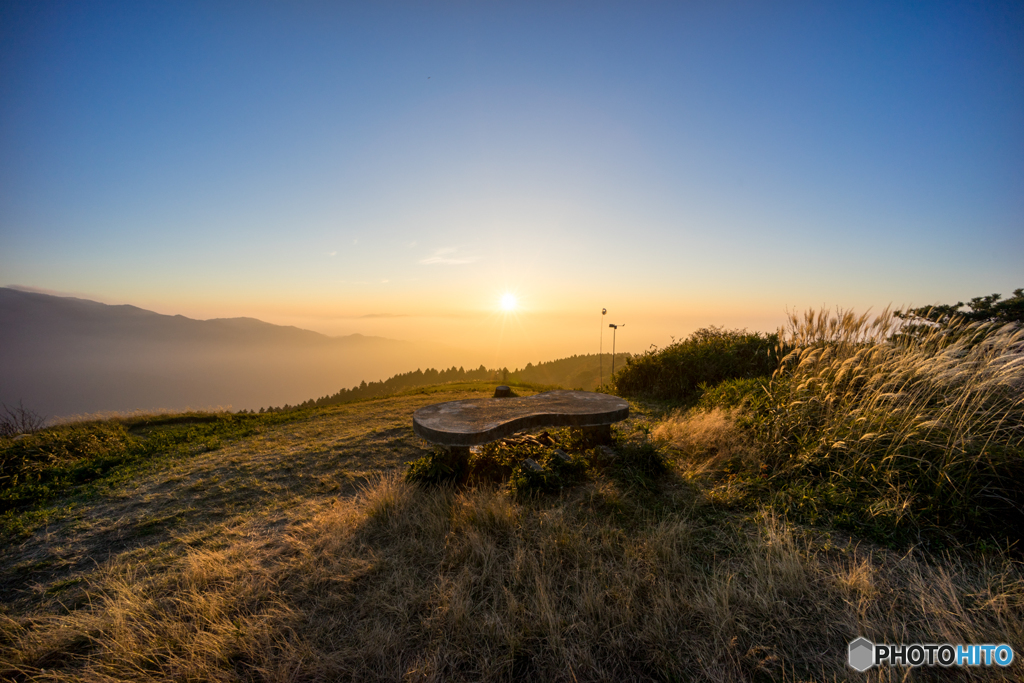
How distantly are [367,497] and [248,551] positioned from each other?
111 centimetres

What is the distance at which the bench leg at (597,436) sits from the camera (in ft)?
17.3

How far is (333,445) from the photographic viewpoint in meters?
6.62

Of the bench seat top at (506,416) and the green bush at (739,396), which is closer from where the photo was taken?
the bench seat top at (506,416)

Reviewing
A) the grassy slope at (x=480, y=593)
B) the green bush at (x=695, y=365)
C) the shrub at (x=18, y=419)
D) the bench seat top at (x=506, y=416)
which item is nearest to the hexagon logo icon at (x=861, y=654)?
the grassy slope at (x=480, y=593)

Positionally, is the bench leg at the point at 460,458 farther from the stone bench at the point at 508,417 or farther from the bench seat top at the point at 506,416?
the bench seat top at the point at 506,416

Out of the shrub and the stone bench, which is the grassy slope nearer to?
the stone bench

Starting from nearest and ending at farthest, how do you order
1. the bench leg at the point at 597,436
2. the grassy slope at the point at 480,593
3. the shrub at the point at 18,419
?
the grassy slope at the point at 480,593 → the bench leg at the point at 597,436 → the shrub at the point at 18,419

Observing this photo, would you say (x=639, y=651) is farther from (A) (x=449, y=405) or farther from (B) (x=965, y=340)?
(B) (x=965, y=340)

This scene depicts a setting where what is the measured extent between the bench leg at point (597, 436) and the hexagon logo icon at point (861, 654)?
130 inches

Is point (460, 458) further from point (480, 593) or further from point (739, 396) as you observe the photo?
point (739, 396)

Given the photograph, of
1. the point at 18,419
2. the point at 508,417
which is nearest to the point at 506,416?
the point at 508,417

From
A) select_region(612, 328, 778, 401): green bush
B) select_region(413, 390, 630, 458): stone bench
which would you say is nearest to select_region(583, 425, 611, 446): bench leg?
select_region(413, 390, 630, 458): stone bench

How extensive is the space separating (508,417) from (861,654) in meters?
3.40

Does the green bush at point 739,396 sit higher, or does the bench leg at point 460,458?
the green bush at point 739,396
